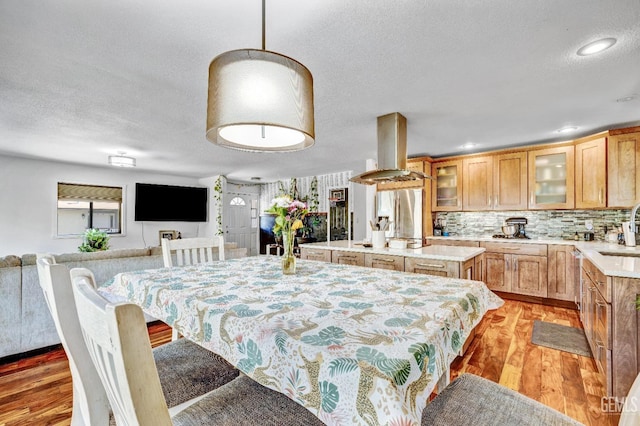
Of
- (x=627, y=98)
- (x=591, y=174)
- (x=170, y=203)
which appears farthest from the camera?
(x=170, y=203)

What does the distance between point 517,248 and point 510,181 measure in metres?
1.00

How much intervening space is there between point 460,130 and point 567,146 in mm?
1656

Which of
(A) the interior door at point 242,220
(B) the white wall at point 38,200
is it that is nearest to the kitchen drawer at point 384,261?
(A) the interior door at point 242,220

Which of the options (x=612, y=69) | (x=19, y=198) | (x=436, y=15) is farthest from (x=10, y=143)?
(x=612, y=69)

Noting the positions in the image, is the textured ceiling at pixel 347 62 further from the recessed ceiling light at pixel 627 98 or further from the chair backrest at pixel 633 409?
the chair backrest at pixel 633 409

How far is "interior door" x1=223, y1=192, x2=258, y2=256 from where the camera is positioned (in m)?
8.12

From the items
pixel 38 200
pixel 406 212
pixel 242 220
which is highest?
pixel 38 200

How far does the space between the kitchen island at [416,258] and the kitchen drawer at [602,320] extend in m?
0.83

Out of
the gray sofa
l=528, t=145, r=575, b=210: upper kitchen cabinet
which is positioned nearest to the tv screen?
the gray sofa

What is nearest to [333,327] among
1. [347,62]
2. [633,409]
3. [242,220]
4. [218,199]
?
[633,409]

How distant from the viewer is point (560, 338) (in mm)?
2805

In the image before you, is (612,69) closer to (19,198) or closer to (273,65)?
(273,65)

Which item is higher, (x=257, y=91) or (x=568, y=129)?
(x=568, y=129)

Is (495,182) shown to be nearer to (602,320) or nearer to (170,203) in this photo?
(602,320)
